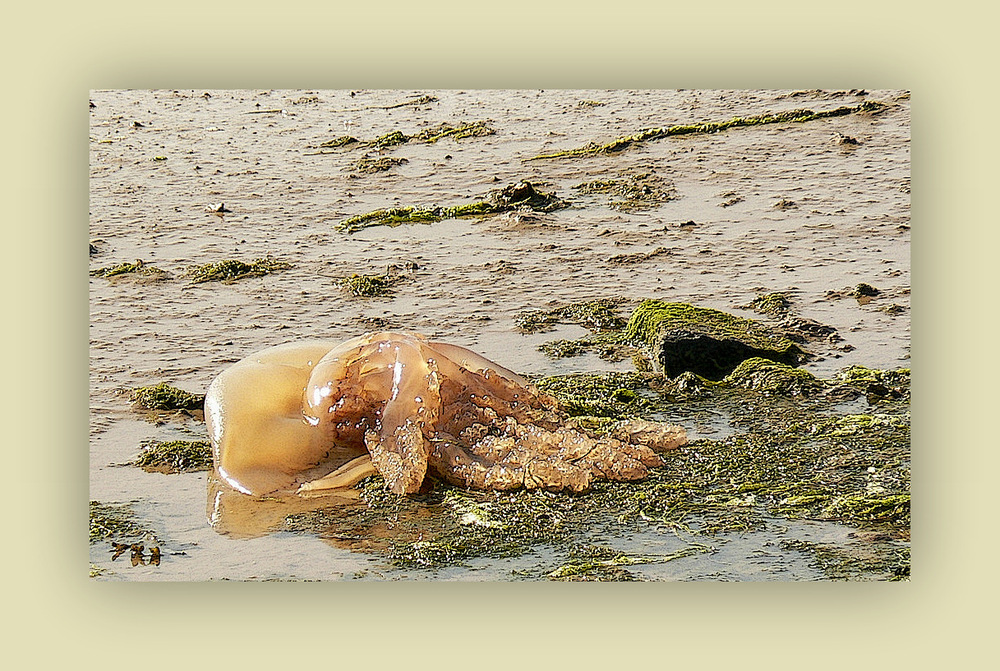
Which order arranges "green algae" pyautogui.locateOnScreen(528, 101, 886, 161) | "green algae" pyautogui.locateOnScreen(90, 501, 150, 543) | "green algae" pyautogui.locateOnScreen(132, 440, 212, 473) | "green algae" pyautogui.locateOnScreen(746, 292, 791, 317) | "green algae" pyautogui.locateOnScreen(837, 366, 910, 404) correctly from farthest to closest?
"green algae" pyautogui.locateOnScreen(746, 292, 791, 317), "green algae" pyautogui.locateOnScreen(528, 101, 886, 161), "green algae" pyautogui.locateOnScreen(837, 366, 910, 404), "green algae" pyautogui.locateOnScreen(132, 440, 212, 473), "green algae" pyautogui.locateOnScreen(90, 501, 150, 543)

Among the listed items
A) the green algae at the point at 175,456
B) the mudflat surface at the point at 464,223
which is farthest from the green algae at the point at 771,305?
the green algae at the point at 175,456

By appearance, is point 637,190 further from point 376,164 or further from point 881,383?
point 881,383

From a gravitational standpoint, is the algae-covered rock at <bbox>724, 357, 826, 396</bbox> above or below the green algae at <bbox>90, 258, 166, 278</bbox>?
below

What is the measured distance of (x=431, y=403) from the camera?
350cm

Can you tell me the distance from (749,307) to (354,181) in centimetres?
121

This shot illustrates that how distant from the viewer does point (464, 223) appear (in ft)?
13.5

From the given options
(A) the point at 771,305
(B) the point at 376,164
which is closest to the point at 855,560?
(A) the point at 771,305

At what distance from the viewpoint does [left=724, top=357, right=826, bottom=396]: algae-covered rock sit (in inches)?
151

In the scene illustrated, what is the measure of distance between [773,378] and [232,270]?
1.58m

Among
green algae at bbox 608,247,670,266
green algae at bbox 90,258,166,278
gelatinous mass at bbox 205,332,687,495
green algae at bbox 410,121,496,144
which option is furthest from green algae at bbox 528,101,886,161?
green algae at bbox 90,258,166,278

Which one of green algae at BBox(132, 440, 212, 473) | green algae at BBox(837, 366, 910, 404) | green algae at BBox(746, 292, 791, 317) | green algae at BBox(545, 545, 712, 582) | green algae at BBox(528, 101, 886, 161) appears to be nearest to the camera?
green algae at BBox(545, 545, 712, 582)

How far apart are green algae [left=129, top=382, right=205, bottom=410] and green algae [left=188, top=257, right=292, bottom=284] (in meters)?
0.37

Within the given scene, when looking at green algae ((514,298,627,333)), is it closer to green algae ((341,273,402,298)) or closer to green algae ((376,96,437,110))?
green algae ((341,273,402,298))
